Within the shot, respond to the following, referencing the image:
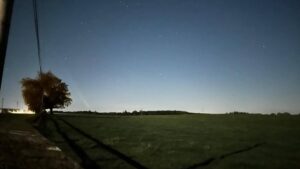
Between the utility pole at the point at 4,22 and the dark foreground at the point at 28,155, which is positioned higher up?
the utility pole at the point at 4,22

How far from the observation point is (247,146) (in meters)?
20.0

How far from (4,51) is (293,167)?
44.4 ft

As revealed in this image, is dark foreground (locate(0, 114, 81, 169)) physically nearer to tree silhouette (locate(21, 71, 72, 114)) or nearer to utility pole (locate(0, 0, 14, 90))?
utility pole (locate(0, 0, 14, 90))

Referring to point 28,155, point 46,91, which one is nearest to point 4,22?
point 28,155

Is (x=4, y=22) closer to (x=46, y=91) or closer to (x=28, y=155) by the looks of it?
(x=28, y=155)

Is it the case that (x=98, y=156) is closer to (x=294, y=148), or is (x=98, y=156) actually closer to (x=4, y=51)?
(x=4, y=51)

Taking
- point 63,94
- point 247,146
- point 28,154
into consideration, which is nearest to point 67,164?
point 28,154

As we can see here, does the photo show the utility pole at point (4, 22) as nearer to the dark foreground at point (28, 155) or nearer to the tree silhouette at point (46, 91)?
the dark foreground at point (28, 155)

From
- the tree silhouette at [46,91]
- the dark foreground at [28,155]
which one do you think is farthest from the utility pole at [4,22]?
the tree silhouette at [46,91]

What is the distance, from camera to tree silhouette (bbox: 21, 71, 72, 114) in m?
103

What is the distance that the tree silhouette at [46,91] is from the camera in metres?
103

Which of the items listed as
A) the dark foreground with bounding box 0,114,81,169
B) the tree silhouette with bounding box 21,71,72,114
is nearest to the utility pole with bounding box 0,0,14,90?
the dark foreground with bounding box 0,114,81,169

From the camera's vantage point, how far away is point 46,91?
355 feet

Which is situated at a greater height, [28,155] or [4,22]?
[4,22]
